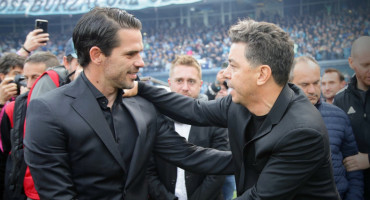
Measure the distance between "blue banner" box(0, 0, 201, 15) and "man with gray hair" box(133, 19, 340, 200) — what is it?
20803 millimetres

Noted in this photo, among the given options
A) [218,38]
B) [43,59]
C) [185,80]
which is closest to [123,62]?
[185,80]

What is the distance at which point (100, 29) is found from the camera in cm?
189

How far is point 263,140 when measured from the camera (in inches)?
71.5

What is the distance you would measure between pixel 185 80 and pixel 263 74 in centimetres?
151

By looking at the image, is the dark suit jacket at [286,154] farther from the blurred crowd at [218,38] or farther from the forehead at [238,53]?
the blurred crowd at [218,38]

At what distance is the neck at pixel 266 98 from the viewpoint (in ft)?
6.56

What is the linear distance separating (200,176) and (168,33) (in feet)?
76.1

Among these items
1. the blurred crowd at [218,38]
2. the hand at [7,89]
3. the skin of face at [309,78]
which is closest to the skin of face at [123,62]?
the skin of face at [309,78]

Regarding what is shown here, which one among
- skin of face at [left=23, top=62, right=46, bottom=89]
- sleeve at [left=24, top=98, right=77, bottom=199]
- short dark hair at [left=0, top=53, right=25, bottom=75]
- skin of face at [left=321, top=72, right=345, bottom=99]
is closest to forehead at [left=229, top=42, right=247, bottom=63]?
sleeve at [left=24, top=98, right=77, bottom=199]

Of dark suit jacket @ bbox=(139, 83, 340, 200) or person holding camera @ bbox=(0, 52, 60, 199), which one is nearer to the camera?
dark suit jacket @ bbox=(139, 83, 340, 200)

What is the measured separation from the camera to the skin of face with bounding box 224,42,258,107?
200 cm

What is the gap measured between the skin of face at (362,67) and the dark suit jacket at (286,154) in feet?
4.99

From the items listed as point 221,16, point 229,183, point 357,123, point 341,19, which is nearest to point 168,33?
point 221,16

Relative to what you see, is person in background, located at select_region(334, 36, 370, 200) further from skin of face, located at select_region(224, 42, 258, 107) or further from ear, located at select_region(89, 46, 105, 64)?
ear, located at select_region(89, 46, 105, 64)
